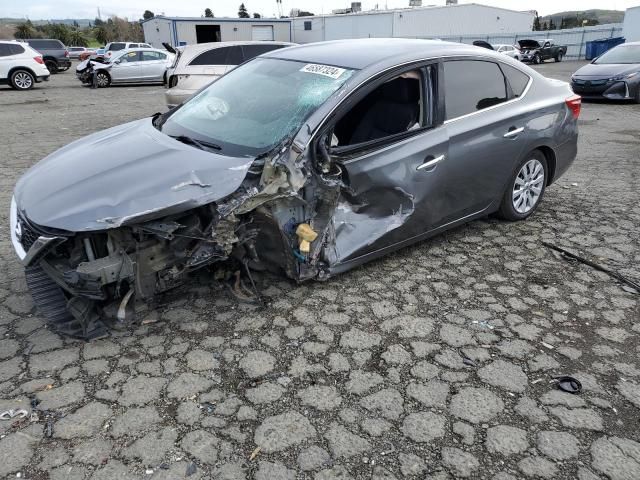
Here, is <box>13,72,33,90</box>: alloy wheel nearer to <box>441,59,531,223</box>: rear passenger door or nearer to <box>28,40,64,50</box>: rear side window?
<box>28,40,64,50</box>: rear side window

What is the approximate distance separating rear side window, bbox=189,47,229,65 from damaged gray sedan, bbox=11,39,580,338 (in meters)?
6.64

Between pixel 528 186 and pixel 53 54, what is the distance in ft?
95.4

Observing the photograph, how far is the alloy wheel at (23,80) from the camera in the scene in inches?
699

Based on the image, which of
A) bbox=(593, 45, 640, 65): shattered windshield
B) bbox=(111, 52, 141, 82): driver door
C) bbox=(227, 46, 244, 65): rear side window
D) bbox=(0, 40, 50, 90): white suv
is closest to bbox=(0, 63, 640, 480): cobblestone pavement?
bbox=(227, 46, 244, 65): rear side window

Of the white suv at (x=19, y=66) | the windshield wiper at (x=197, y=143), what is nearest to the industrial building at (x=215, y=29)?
the white suv at (x=19, y=66)

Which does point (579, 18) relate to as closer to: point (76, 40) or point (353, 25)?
point (353, 25)

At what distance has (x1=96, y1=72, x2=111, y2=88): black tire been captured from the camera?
64.5 feet

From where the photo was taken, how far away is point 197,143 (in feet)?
11.5

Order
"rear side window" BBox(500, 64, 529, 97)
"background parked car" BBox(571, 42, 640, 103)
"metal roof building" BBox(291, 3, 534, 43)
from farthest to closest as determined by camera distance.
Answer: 1. "metal roof building" BBox(291, 3, 534, 43)
2. "background parked car" BBox(571, 42, 640, 103)
3. "rear side window" BBox(500, 64, 529, 97)

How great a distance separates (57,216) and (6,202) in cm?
346

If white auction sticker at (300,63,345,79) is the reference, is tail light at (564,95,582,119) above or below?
below

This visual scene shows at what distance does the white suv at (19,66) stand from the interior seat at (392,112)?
18.0m

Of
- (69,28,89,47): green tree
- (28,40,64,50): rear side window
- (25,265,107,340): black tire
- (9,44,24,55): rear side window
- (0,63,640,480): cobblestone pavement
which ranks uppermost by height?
(69,28,89,47): green tree

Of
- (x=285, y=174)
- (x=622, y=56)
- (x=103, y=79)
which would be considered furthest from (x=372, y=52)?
(x=103, y=79)
